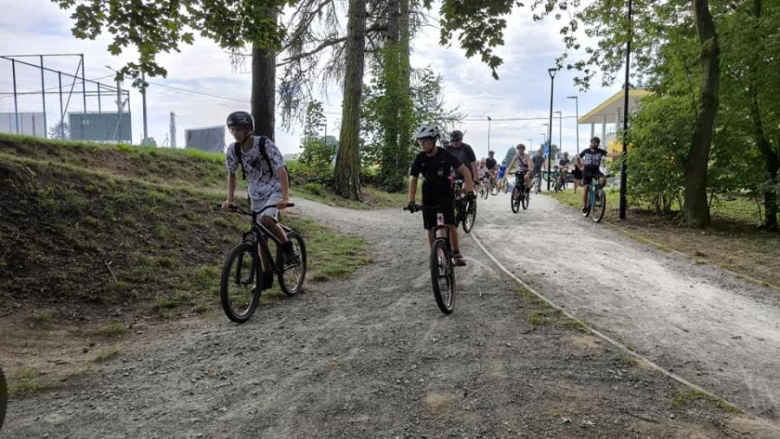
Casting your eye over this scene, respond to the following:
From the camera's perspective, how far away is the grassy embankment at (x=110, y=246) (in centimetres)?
576

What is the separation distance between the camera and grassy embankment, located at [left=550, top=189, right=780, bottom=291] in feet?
27.3

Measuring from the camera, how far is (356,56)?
16188 millimetres

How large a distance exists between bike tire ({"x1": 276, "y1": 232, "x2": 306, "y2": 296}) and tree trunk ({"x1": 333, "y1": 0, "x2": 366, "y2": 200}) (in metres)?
10.4

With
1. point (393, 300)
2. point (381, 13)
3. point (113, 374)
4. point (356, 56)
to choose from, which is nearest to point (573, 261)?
point (393, 300)

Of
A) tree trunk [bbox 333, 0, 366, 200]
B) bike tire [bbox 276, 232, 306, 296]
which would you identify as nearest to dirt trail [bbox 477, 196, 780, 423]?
bike tire [bbox 276, 232, 306, 296]

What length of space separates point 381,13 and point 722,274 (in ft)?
56.0

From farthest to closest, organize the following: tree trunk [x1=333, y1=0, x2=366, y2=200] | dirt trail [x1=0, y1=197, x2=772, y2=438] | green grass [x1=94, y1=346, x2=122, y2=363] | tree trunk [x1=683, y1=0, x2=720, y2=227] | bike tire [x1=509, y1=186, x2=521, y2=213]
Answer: tree trunk [x1=333, y1=0, x2=366, y2=200] < bike tire [x1=509, y1=186, x2=521, y2=213] < tree trunk [x1=683, y1=0, x2=720, y2=227] < green grass [x1=94, y1=346, x2=122, y2=363] < dirt trail [x1=0, y1=197, x2=772, y2=438]

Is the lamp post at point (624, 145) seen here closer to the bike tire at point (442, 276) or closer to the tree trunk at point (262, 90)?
the tree trunk at point (262, 90)

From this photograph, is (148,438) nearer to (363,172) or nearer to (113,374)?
(113,374)

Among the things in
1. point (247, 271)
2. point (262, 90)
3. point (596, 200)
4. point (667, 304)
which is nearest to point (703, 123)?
point (596, 200)

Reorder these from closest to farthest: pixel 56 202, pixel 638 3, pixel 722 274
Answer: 1. pixel 56 202
2. pixel 722 274
3. pixel 638 3

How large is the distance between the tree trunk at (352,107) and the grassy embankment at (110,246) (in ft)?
23.2

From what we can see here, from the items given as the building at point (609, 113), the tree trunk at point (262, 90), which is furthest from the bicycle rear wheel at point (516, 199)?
the building at point (609, 113)

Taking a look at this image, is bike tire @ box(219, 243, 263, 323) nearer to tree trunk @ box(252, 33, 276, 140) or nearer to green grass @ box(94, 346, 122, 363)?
green grass @ box(94, 346, 122, 363)
